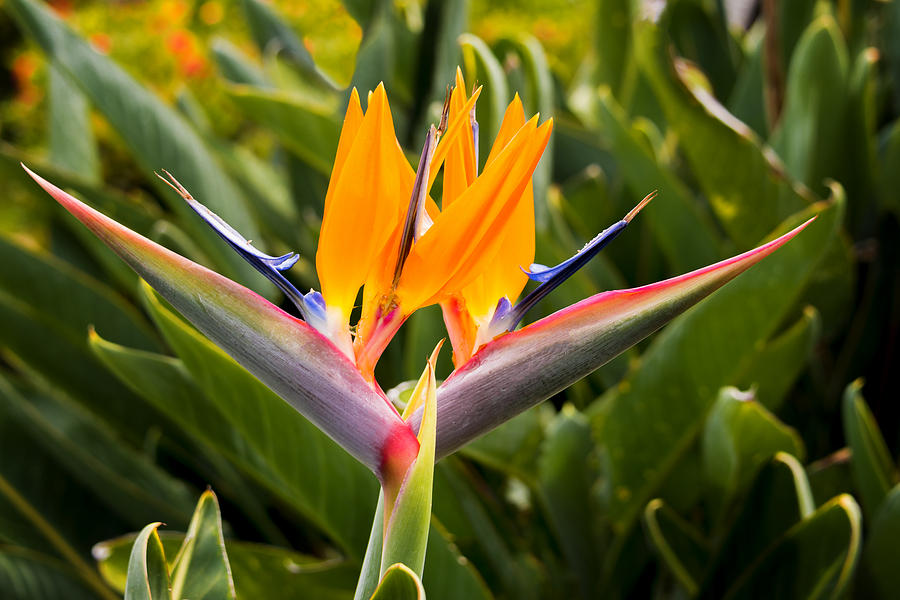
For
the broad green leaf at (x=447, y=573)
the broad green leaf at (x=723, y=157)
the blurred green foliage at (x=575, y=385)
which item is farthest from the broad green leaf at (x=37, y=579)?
the broad green leaf at (x=723, y=157)

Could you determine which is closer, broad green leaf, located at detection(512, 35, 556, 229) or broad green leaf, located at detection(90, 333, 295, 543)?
broad green leaf, located at detection(90, 333, 295, 543)

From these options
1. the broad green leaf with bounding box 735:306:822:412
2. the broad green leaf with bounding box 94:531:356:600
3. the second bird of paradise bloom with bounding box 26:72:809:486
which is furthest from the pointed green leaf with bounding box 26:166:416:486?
the broad green leaf with bounding box 735:306:822:412

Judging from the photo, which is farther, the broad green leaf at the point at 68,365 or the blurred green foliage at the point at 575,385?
the broad green leaf at the point at 68,365

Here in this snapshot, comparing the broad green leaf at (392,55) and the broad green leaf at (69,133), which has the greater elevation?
the broad green leaf at (69,133)

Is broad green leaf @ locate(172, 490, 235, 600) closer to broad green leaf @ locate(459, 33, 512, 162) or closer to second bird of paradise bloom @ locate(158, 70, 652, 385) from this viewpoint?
second bird of paradise bloom @ locate(158, 70, 652, 385)

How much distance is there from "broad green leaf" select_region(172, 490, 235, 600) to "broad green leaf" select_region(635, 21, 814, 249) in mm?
595

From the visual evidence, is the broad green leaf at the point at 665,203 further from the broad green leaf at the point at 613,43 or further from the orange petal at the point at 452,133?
the orange petal at the point at 452,133

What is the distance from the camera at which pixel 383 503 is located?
320 mm

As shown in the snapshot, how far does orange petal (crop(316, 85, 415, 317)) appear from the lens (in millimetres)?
314

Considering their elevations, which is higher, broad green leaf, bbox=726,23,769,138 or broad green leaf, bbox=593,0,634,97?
broad green leaf, bbox=593,0,634,97

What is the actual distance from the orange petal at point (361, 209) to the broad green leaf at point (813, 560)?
1.28ft

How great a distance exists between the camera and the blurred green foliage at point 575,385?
660mm

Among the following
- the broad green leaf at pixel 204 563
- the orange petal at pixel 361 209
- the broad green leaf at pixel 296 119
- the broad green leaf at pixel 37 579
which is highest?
the broad green leaf at pixel 296 119

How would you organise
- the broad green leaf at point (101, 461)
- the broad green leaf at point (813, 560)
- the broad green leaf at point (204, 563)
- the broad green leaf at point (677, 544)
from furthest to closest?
1. the broad green leaf at point (101, 461)
2. the broad green leaf at point (677, 544)
3. the broad green leaf at point (813, 560)
4. the broad green leaf at point (204, 563)
